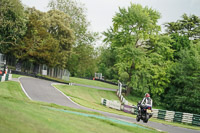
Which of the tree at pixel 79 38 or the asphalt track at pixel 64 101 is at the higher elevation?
the tree at pixel 79 38

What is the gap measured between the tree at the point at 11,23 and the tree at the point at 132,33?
1616cm

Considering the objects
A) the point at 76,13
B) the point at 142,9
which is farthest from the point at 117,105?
the point at 76,13

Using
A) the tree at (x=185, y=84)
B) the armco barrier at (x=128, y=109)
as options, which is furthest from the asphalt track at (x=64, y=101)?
the tree at (x=185, y=84)

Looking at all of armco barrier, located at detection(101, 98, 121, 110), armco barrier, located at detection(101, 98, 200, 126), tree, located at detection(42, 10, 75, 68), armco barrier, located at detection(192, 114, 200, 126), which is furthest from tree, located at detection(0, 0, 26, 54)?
armco barrier, located at detection(192, 114, 200, 126)

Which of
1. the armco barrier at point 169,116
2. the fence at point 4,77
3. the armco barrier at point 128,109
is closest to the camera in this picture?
the fence at point 4,77

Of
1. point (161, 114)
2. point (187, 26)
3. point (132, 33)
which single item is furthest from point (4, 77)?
point (187, 26)

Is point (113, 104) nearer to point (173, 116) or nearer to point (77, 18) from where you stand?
point (173, 116)

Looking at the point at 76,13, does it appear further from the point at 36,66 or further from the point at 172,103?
the point at 172,103

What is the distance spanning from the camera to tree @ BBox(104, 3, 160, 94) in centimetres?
4384

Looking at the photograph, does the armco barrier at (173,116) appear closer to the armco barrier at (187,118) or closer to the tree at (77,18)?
the armco barrier at (187,118)

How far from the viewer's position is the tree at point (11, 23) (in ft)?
140

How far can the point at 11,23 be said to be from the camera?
43656 mm

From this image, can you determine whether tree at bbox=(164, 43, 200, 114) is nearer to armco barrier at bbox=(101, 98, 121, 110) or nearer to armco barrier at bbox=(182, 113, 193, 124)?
armco barrier at bbox=(182, 113, 193, 124)

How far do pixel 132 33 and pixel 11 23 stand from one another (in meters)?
20.7
